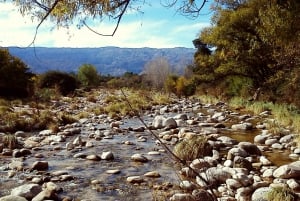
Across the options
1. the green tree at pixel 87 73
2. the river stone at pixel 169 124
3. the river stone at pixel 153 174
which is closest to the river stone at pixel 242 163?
the river stone at pixel 153 174

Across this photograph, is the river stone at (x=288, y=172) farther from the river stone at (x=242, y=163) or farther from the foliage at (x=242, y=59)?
Result: the foliage at (x=242, y=59)

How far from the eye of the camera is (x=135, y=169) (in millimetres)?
6867

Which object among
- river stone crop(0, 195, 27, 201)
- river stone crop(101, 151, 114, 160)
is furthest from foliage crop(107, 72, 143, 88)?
river stone crop(101, 151, 114, 160)

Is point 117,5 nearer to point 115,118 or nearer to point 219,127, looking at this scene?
point 219,127

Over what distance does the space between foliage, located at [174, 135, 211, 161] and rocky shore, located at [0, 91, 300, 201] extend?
0.15 metres

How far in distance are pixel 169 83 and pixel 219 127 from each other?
23.0 meters

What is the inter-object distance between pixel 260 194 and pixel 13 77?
739 inches

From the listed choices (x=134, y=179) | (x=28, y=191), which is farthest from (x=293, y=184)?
(x=28, y=191)

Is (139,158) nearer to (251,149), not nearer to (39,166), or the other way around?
(39,166)

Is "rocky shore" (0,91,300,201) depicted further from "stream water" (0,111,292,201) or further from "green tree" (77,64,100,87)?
"green tree" (77,64,100,87)

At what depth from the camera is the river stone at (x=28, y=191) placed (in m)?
5.12

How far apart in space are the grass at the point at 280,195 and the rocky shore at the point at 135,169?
0.16m

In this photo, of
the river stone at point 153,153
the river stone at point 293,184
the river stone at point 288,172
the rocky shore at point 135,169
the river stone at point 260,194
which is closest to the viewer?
the river stone at point 260,194

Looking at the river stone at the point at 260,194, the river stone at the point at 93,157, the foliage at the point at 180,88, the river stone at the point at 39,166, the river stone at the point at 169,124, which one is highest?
the river stone at the point at 260,194
